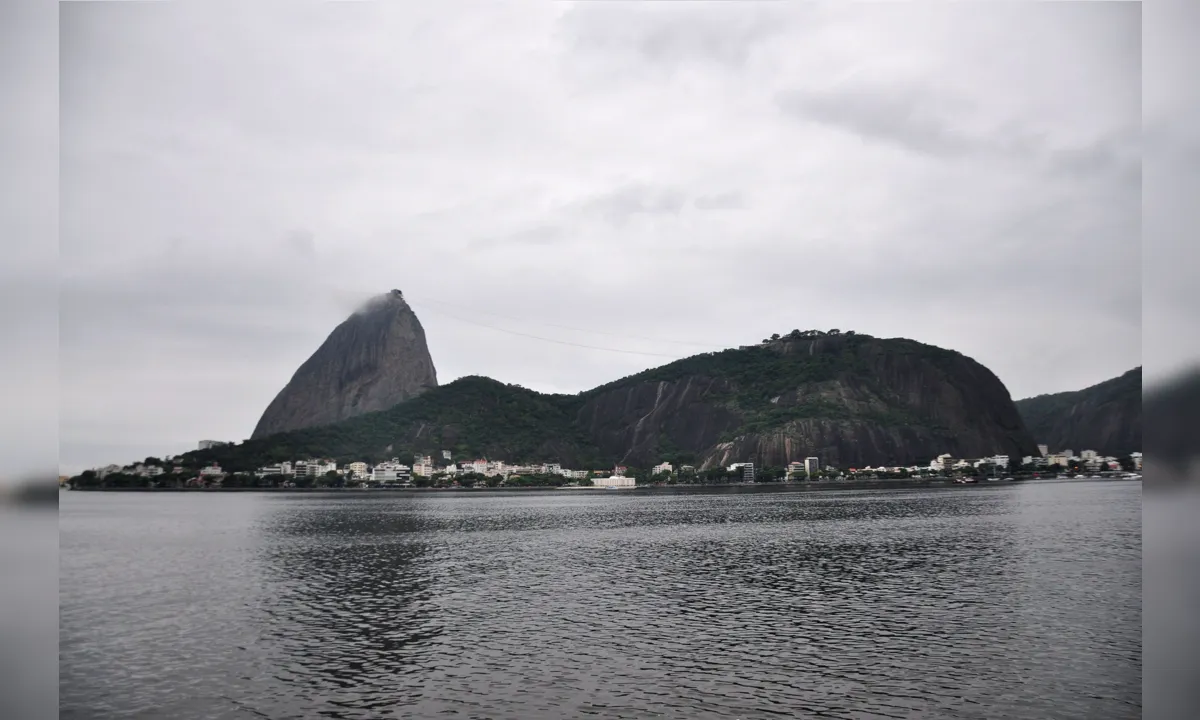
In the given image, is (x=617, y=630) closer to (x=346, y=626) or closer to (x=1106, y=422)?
(x=346, y=626)

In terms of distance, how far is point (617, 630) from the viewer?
24172 mm

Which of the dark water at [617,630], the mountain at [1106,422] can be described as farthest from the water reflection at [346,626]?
the mountain at [1106,422]

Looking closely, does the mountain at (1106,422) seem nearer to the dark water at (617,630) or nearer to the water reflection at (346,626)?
the dark water at (617,630)

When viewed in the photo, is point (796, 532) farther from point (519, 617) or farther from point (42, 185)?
point (42, 185)

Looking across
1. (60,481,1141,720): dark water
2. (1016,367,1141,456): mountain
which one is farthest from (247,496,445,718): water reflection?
(1016,367,1141,456): mountain

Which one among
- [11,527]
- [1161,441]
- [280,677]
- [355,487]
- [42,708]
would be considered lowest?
[355,487]

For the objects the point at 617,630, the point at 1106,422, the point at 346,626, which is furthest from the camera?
the point at 1106,422

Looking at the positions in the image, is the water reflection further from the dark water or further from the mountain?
the mountain

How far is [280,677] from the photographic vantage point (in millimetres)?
19500

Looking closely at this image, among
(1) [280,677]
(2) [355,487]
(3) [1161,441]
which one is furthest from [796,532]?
(2) [355,487]

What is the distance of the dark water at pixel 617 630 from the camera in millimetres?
16891

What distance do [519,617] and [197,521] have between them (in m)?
73.3

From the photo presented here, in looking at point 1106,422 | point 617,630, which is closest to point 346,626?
point 617,630

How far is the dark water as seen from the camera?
1689 centimetres
